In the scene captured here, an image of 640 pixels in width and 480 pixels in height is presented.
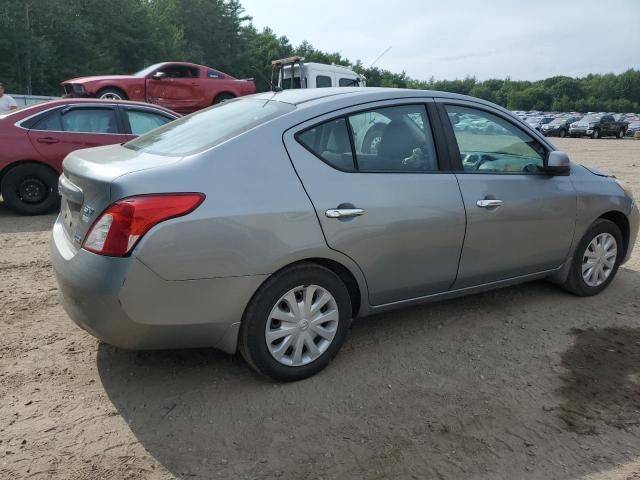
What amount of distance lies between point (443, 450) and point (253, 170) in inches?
65.8

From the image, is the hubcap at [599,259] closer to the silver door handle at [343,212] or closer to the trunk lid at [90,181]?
the silver door handle at [343,212]

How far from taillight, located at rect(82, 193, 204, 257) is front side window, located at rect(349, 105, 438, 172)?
1143mm

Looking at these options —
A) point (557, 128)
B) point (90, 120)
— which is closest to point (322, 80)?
point (90, 120)

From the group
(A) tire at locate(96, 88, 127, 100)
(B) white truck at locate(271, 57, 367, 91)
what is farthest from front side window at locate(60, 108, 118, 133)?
(B) white truck at locate(271, 57, 367, 91)

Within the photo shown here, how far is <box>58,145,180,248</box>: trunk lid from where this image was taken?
2.71 m

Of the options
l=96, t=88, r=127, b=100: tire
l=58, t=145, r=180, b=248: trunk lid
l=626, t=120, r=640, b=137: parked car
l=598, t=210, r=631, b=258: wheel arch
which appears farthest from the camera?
l=626, t=120, r=640, b=137: parked car

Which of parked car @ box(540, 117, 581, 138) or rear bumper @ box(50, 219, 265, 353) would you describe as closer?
rear bumper @ box(50, 219, 265, 353)

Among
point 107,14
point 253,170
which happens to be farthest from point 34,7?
point 253,170

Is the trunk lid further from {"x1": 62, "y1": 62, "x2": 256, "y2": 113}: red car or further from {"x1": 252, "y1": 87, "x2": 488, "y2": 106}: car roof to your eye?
{"x1": 62, "y1": 62, "x2": 256, "y2": 113}: red car

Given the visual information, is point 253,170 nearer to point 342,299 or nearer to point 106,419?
point 342,299

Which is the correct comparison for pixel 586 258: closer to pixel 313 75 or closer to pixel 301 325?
pixel 301 325

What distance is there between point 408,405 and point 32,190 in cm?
620

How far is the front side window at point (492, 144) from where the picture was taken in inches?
147

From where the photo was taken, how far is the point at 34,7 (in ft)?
99.8
